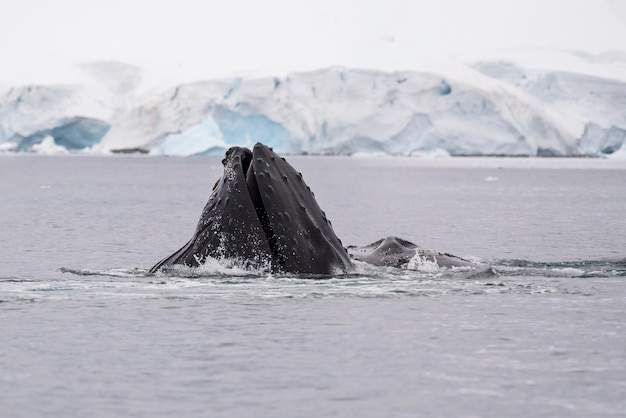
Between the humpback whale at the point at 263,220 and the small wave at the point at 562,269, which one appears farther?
Result: the small wave at the point at 562,269

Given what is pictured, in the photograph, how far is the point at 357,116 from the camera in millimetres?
89625

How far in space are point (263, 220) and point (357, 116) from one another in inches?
3086

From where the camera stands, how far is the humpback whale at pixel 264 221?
1155 cm

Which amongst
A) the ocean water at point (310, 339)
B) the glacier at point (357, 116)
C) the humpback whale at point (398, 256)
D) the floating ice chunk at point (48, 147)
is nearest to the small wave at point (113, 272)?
the ocean water at point (310, 339)

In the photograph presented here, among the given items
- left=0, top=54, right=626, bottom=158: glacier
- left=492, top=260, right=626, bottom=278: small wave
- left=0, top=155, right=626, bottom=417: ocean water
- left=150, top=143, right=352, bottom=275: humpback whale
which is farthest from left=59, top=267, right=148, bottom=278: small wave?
left=0, top=54, right=626, bottom=158: glacier

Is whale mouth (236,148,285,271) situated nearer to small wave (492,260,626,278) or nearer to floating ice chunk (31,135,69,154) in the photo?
small wave (492,260,626,278)

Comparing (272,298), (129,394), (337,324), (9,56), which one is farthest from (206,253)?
(9,56)

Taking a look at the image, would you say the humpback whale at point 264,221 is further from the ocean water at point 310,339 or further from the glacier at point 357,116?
the glacier at point 357,116

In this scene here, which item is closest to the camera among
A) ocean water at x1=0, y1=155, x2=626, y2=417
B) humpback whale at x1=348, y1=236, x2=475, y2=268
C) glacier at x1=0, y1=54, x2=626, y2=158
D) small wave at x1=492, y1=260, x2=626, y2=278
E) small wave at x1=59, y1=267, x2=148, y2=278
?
ocean water at x1=0, y1=155, x2=626, y2=417

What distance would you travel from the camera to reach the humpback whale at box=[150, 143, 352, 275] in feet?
37.9

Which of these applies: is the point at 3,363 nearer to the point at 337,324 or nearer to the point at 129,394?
the point at 129,394

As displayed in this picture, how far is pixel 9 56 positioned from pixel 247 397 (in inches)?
5721

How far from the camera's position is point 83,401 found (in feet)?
25.5

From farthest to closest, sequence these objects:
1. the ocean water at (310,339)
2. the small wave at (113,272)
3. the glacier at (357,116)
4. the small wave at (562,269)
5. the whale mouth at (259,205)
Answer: the glacier at (357,116) → the small wave at (562,269) → the small wave at (113,272) → the whale mouth at (259,205) → the ocean water at (310,339)
